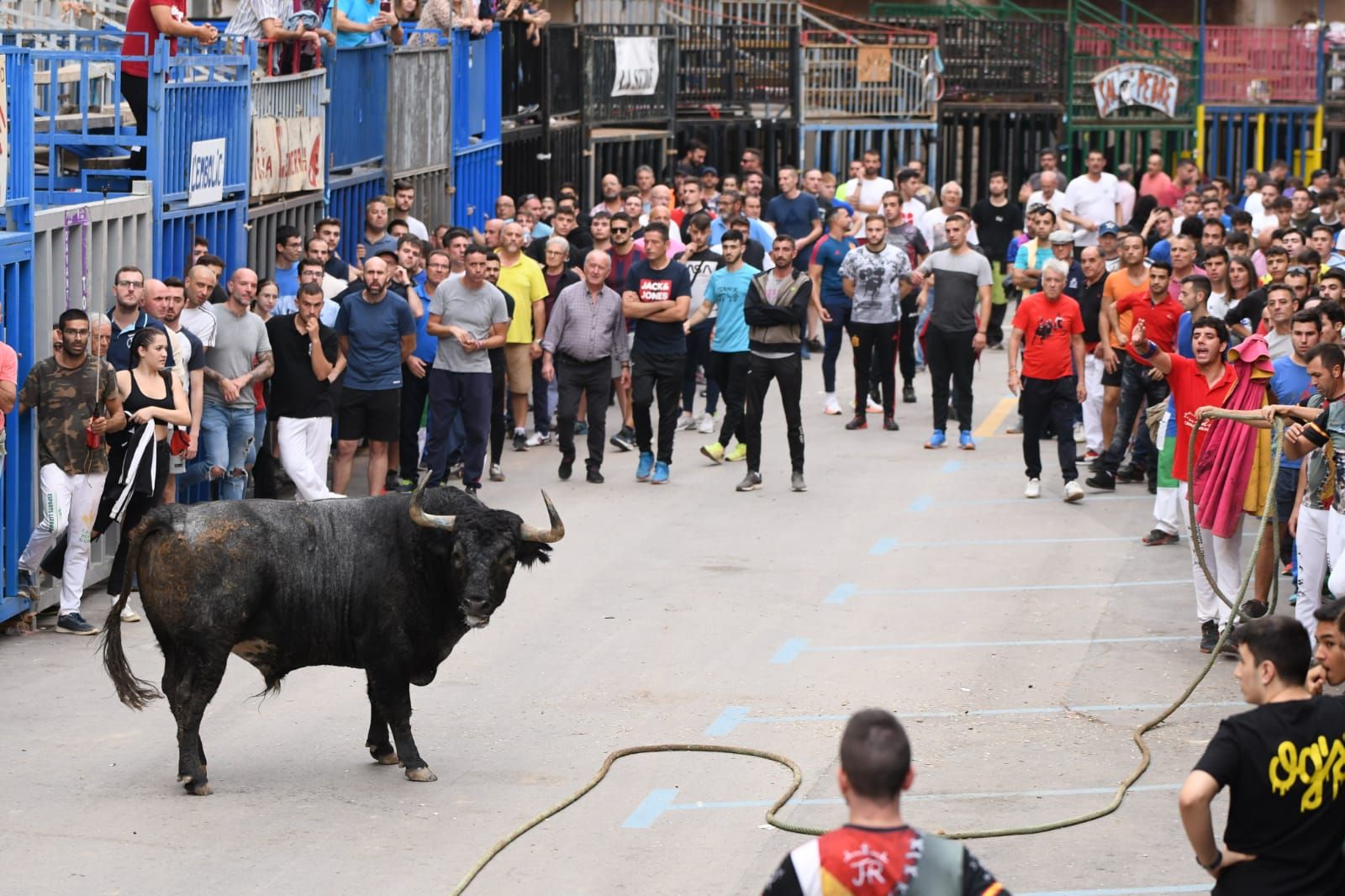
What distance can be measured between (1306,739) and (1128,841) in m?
2.91

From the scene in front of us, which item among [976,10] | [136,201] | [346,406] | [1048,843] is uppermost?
[976,10]

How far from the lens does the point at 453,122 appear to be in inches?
880

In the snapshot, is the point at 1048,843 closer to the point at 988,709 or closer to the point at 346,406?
the point at 988,709

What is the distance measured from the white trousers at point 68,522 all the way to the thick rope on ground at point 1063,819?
403cm

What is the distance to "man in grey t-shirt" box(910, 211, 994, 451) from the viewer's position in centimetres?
1783

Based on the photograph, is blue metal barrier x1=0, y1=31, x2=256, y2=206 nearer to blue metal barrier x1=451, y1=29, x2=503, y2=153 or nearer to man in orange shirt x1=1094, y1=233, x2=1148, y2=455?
blue metal barrier x1=451, y1=29, x2=503, y2=153

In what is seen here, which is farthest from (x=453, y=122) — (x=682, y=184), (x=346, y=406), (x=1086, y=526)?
(x=1086, y=526)

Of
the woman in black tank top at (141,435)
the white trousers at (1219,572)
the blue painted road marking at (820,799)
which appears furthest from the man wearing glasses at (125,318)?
the white trousers at (1219,572)

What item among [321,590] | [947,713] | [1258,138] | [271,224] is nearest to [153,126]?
[271,224]

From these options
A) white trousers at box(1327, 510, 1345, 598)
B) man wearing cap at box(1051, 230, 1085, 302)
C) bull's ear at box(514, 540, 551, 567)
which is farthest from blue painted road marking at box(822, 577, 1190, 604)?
man wearing cap at box(1051, 230, 1085, 302)

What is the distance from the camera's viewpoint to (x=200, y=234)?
48.5 ft

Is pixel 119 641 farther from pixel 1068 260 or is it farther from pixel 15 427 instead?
pixel 1068 260

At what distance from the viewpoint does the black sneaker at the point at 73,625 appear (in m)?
12.1

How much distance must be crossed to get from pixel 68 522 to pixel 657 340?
591 cm
